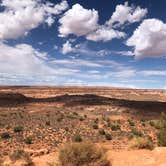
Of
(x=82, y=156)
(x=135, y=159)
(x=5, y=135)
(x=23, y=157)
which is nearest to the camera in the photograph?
(x=82, y=156)

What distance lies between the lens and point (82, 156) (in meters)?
13.0

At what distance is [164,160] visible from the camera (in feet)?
Answer: 41.5

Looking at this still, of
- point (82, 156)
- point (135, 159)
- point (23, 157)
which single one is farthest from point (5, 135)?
point (135, 159)

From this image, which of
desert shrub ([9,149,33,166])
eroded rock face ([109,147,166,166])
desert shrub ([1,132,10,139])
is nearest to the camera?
eroded rock face ([109,147,166,166])

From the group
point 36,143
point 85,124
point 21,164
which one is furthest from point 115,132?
point 21,164

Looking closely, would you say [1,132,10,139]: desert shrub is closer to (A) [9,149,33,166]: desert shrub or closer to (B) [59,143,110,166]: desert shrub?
(A) [9,149,33,166]: desert shrub

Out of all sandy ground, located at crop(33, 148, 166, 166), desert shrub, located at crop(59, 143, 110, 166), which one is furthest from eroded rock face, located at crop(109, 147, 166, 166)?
desert shrub, located at crop(59, 143, 110, 166)

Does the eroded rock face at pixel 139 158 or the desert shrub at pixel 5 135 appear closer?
the eroded rock face at pixel 139 158

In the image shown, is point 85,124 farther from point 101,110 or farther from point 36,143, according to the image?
point 101,110

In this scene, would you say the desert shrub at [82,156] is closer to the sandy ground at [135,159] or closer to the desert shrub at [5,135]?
the sandy ground at [135,159]

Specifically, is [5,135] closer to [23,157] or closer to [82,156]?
[23,157]

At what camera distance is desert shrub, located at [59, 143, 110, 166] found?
514 inches

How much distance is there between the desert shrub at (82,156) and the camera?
1305 centimetres

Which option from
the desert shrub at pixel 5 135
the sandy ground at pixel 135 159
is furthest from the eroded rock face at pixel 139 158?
the desert shrub at pixel 5 135
